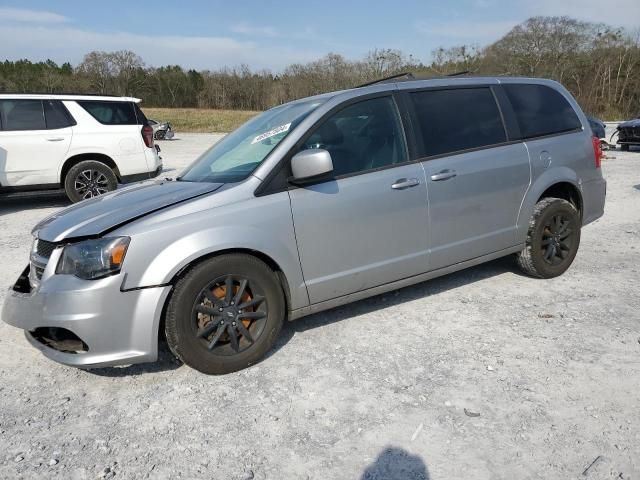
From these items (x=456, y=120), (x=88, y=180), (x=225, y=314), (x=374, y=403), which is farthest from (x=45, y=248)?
(x=88, y=180)

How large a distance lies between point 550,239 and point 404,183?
71.3 inches

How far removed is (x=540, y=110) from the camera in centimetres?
454

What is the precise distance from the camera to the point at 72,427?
268 cm

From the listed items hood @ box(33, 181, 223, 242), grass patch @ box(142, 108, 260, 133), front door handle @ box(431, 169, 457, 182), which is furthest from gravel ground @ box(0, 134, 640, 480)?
grass patch @ box(142, 108, 260, 133)

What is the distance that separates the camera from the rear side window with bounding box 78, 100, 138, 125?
8617 millimetres

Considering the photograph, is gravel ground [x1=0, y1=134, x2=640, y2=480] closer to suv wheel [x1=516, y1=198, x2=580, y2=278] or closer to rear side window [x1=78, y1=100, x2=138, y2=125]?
suv wheel [x1=516, y1=198, x2=580, y2=278]

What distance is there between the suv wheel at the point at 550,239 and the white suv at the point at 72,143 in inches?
272

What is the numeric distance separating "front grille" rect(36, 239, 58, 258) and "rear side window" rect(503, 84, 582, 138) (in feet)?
12.3

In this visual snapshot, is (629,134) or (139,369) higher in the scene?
(139,369)

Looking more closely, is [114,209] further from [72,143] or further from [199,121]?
[199,121]

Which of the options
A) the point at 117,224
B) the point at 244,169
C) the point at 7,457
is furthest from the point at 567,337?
the point at 7,457

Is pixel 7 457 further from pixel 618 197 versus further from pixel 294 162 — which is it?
pixel 618 197

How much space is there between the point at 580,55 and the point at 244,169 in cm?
5435

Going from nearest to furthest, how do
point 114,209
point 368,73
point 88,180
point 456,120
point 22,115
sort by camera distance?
point 114,209 < point 456,120 < point 22,115 < point 88,180 < point 368,73
